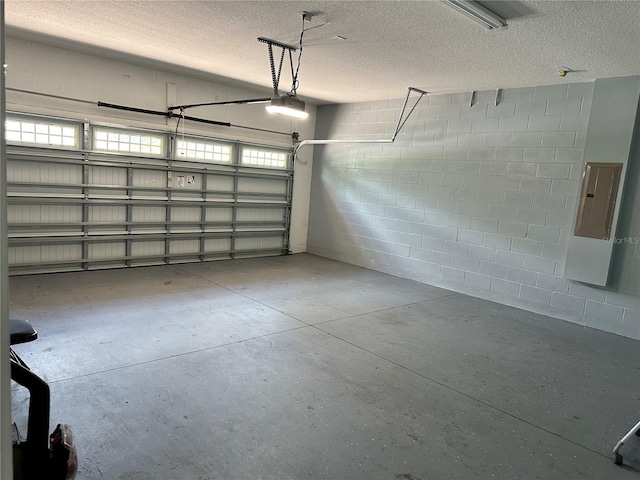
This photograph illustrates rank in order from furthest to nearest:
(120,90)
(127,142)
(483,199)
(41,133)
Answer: (127,142) → (120,90) → (483,199) → (41,133)

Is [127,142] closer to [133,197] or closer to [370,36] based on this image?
[133,197]

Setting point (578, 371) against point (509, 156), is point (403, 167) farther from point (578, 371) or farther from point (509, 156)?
point (578, 371)

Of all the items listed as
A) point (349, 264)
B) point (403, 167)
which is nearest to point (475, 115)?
point (403, 167)

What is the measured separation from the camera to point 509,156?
18.4 ft

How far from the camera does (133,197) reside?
6.31 m

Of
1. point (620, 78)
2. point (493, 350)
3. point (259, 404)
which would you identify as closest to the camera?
point (259, 404)

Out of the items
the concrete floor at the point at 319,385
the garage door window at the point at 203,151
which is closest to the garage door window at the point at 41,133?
Result: the garage door window at the point at 203,151

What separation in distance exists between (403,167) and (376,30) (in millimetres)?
3225

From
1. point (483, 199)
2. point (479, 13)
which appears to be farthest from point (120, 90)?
point (483, 199)

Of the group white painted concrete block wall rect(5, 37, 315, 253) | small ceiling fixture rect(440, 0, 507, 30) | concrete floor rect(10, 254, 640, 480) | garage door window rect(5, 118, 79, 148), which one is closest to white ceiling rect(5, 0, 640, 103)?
small ceiling fixture rect(440, 0, 507, 30)

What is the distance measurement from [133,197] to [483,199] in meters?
4.98

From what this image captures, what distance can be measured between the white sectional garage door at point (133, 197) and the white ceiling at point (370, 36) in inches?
51.2

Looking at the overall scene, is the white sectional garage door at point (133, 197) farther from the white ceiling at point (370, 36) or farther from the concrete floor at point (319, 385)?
the white ceiling at point (370, 36)

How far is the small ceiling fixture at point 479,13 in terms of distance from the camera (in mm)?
2980
